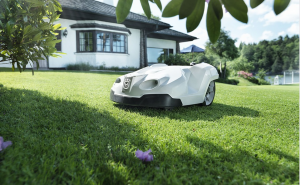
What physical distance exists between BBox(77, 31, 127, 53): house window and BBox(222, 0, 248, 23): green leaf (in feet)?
39.7

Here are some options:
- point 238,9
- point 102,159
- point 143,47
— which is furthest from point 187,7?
point 143,47

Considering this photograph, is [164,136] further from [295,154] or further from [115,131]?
[295,154]

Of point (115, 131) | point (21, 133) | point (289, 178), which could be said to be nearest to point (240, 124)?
point (289, 178)

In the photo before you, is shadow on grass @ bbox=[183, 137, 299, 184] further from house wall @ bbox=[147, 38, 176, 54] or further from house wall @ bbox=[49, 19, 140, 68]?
house wall @ bbox=[147, 38, 176, 54]

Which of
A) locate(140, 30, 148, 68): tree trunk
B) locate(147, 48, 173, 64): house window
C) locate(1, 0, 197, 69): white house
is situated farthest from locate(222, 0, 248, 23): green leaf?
locate(147, 48, 173, 64): house window

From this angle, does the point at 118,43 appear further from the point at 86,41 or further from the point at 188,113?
the point at 188,113

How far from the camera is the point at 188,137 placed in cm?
200

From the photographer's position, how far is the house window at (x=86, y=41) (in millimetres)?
12386

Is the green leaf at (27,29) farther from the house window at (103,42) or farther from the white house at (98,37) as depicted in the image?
the house window at (103,42)

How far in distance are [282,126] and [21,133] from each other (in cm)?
281

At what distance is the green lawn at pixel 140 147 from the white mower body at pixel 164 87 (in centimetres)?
21

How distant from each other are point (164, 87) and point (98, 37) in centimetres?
1067

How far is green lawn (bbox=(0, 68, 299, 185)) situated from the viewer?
127 cm

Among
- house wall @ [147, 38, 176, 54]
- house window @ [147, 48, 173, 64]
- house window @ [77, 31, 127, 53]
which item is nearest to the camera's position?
house window @ [77, 31, 127, 53]
